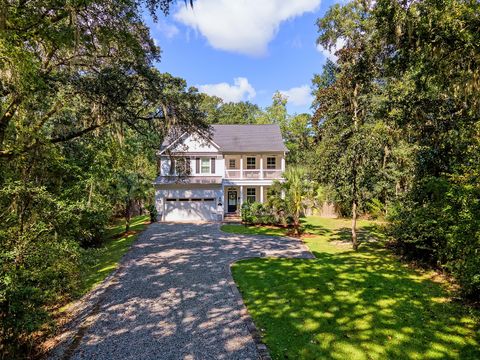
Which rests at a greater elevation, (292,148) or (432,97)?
(292,148)

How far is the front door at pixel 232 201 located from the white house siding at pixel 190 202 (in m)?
2.82

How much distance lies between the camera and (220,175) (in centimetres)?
2453

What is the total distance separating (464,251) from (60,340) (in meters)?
8.63

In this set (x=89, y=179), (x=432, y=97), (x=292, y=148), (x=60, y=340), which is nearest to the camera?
(x=60, y=340)

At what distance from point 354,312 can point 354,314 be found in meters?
0.10

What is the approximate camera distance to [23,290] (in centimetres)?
461

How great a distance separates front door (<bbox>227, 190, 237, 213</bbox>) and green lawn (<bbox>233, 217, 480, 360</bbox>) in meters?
15.4

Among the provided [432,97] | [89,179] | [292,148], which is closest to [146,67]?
[89,179]

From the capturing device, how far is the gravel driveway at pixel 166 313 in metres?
5.38

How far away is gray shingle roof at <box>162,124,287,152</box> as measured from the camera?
25.2m

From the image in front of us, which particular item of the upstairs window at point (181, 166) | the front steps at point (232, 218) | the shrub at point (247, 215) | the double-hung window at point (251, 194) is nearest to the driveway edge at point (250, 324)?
the upstairs window at point (181, 166)

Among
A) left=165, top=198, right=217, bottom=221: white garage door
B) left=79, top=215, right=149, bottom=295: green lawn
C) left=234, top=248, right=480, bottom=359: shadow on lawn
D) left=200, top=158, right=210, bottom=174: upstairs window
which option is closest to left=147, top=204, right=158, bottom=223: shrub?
Result: left=165, top=198, right=217, bottom=221: white garage door

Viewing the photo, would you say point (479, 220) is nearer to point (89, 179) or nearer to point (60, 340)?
→ point (60, 340)

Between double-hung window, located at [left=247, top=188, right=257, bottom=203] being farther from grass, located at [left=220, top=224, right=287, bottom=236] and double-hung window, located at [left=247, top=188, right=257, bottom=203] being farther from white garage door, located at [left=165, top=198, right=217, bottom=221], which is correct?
grass, located at [left=220, top=224, right=287, bottom=236]
